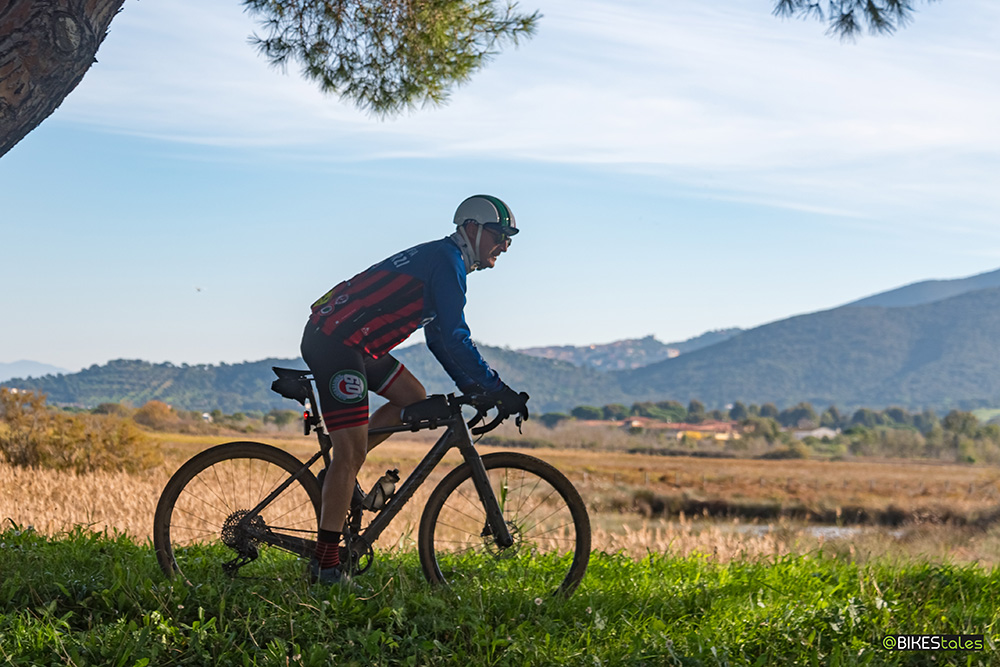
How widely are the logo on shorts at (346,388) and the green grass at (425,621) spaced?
3.09 ft

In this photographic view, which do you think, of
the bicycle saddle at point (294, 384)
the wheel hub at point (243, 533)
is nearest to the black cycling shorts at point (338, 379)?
the bicycle saddle at point (294, 384)

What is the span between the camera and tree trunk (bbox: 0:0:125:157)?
500cm

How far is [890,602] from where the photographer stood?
5094mm

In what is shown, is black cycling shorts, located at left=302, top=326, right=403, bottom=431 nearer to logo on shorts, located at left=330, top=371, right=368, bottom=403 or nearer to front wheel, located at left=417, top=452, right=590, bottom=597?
logo on shorts, located at left=330, top=371, right=368, bottom=403

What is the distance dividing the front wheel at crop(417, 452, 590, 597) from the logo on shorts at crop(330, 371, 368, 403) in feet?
2.17

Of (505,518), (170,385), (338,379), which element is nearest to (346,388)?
(338,379)

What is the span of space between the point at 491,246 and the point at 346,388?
1073 mm

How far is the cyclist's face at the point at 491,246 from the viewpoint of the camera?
15.6 feet

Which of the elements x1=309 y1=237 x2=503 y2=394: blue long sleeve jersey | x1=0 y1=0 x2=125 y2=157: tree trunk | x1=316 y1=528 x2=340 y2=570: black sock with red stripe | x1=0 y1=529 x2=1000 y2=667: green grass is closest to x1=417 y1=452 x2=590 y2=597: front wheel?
x1=0 y1=529 x2=1000 y2=667: green grass

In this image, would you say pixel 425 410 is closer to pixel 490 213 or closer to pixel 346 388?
pixel 346 388

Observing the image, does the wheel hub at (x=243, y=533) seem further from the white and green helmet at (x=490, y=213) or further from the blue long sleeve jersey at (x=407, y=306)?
the white and green helmet at (x=490, y=213)

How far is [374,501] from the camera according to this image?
15.8ft

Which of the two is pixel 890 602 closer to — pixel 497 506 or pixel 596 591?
pixel 596 591

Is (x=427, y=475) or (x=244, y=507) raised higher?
(x=427, y=475)
